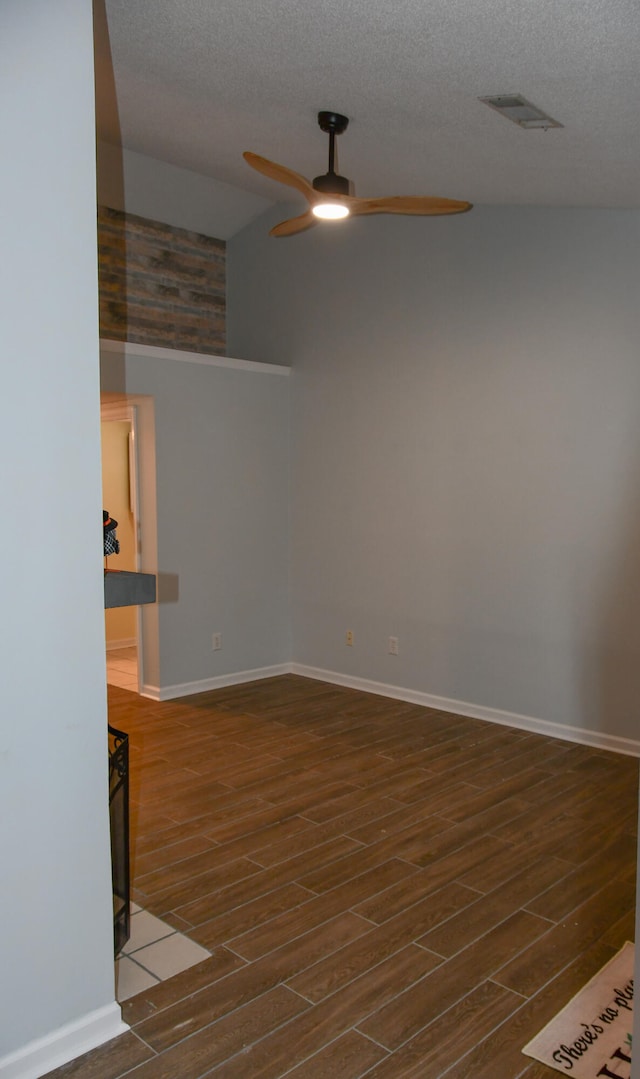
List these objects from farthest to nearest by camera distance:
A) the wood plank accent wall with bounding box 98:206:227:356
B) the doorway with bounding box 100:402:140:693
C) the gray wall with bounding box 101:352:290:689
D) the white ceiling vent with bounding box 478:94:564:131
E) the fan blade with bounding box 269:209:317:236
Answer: the doorway with bounding box 100:402:140:693 < the wood plank accent wall with bounding box 98:206:227:356 < the gray wall with bounding box 101:352:290:689 < the fan blade with bounding box 269:209:317:236 < the white ceiling vent with bounding box 478:94:564:131

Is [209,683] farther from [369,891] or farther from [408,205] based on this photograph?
[408,205]

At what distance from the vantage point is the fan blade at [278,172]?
135 inches

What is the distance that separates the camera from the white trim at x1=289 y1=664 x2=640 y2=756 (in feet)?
14.4

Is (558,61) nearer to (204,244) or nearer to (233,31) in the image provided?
(233,31)

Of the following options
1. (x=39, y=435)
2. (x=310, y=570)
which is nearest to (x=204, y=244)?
(x=310, y=570)

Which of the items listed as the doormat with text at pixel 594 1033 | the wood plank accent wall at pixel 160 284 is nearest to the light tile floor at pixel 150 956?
the doormat with text at pixel 594 1033

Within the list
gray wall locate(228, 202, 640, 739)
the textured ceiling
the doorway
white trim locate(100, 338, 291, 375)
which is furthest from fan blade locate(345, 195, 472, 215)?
the doorway

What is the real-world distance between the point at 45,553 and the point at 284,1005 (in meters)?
1.43

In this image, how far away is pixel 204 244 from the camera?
253 inches

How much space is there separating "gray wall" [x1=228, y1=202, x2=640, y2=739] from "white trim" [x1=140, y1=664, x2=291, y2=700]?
0.23 meters

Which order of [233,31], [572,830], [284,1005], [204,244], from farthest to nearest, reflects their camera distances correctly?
[204,244]
[572,830]
[233,31]
[284,1005]

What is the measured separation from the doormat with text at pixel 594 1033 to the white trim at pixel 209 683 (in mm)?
3531

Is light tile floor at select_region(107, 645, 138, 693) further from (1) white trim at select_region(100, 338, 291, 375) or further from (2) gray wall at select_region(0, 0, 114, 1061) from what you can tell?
(2) gray wall at select_region(0, 0, 114, 1061)

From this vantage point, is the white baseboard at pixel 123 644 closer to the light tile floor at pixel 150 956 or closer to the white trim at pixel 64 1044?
the light tile floor at pixel 150 956
